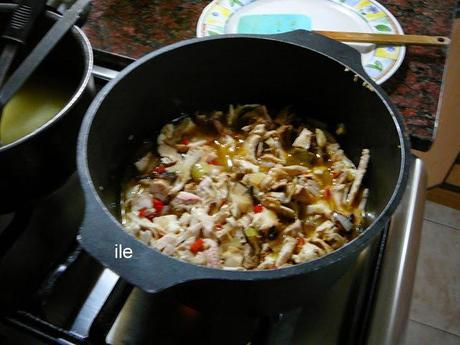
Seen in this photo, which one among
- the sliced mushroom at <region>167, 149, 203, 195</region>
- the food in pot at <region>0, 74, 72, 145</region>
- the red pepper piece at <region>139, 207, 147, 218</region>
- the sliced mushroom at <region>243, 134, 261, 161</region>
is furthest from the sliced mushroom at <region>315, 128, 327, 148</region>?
the food in pot at <region>0, 74, 72, 145</region>

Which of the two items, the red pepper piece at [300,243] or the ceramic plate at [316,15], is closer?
the red pepper piece at [300,243]

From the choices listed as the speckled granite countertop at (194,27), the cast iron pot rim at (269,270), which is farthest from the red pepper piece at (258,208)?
the speckled granite countertop at (194,27)

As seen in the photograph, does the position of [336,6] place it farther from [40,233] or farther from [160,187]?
[40,233]

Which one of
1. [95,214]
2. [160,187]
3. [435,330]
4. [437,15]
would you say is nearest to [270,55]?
[160,187]

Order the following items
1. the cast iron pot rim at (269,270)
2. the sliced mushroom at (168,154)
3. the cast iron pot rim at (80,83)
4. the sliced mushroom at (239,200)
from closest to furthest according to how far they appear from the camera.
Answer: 1. the cast iron pot rim at (269,270)
2. the cast iron pot rim at (80,83)
3. the sliced mushroom at (239,200)
4. the sliced mushroom at (168,154)

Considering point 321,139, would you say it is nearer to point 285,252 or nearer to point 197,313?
point 285,252

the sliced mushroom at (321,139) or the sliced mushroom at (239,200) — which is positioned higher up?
the sliced mushroom at (321,139)

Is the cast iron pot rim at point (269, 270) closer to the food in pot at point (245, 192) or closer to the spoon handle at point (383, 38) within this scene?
the food in pot at point (245, 192)
